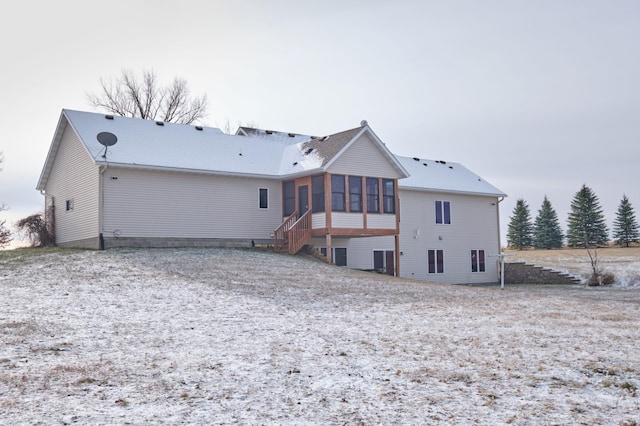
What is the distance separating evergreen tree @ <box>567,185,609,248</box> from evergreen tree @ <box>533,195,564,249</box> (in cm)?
170

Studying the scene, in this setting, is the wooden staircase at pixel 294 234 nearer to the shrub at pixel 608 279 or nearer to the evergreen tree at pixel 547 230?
the shrub at pixel 608 279

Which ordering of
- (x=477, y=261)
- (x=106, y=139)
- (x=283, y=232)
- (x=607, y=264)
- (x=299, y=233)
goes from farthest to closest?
(x=607, y=264), (x=477, y=261), (x=283, y=232), (x=299, y=233), (x=106, y=139)

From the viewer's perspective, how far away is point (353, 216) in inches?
1051

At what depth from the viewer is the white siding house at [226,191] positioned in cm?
2430

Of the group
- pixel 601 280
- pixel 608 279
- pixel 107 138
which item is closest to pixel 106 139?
pixel 107 138

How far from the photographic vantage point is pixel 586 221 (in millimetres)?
63688

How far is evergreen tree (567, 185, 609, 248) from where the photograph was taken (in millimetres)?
63219

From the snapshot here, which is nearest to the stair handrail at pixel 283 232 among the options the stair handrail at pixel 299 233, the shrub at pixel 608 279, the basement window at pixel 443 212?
the stair handrail at pixel 299 233

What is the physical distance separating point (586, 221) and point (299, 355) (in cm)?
6052

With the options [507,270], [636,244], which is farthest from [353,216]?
[636,244]

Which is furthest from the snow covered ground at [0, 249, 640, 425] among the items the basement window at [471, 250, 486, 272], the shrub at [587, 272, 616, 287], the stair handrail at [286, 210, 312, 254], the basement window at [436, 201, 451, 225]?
the basement window at [471, 250, 486, 272]

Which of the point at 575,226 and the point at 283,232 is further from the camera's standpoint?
the point at 575,226

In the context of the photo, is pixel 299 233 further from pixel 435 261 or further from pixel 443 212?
pixel 443 212

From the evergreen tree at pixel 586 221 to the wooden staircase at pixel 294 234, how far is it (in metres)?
44.1
